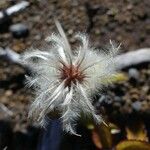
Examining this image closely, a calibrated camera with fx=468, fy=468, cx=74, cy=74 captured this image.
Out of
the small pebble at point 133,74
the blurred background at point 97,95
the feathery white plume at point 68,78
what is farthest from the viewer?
the small pebble at point 133,74

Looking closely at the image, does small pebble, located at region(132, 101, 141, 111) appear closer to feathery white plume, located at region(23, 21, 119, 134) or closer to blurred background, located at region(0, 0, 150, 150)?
blurred background, located at region(0, 0, 150, 150)

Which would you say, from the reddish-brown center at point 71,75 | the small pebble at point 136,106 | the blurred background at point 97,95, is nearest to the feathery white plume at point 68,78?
the reddish-brown center at point 71,75

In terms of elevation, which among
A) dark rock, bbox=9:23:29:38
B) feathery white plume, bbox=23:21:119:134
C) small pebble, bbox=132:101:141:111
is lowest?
feathery white plume, bbox=23:21:119:134

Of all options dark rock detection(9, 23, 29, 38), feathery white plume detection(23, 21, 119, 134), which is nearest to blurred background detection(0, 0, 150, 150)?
dark rock detection(9, 23, 29, 38)

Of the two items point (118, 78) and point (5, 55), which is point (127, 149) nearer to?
point (118, 78)

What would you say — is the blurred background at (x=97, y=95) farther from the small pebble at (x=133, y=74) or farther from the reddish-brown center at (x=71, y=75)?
the reddish-brown center at (x=71, y=75)

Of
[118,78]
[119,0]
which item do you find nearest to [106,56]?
[118,78]
